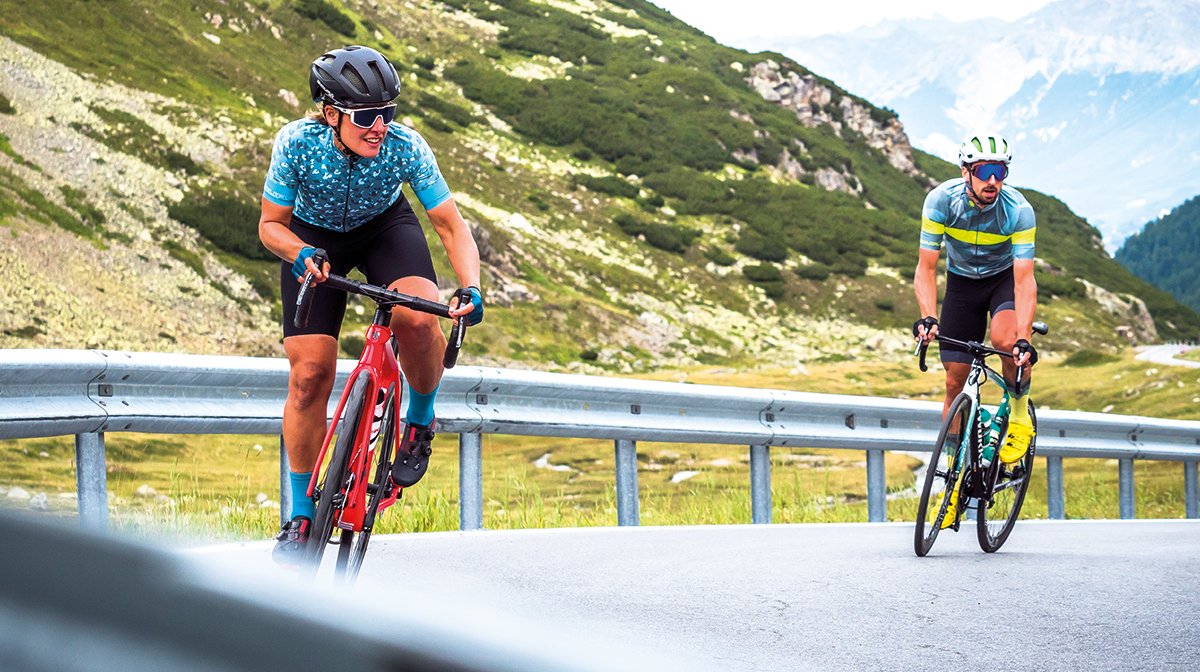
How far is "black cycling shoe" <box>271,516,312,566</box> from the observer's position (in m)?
5.00

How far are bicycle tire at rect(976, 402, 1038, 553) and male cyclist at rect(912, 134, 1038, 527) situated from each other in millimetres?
111

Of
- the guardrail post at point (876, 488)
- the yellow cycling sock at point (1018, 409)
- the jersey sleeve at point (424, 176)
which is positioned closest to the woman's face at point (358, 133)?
the jersey sleeve at point (424, 176)

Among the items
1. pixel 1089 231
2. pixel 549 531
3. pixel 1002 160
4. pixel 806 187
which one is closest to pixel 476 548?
pixel 549 531

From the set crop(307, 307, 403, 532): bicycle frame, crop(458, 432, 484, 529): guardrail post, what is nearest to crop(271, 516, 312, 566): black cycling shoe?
crop(307, 307, 403, 532): bicycle frame

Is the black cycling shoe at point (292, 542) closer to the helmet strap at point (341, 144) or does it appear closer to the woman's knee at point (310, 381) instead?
the woman's knee at point (310, 381)

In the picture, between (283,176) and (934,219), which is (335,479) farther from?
(934,219)

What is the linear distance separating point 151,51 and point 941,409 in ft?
195

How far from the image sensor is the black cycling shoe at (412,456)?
5.36 m

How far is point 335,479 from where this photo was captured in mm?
4867

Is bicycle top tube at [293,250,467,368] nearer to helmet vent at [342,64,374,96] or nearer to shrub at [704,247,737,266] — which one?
helmet vent at [342,64,374,96]

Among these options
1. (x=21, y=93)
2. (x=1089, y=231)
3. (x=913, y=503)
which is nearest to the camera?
(x=913, y=503)

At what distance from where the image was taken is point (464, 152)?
82.3 meters

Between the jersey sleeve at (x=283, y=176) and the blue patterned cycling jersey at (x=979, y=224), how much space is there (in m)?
4.03

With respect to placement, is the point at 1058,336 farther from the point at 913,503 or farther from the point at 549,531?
the point at 549,531
